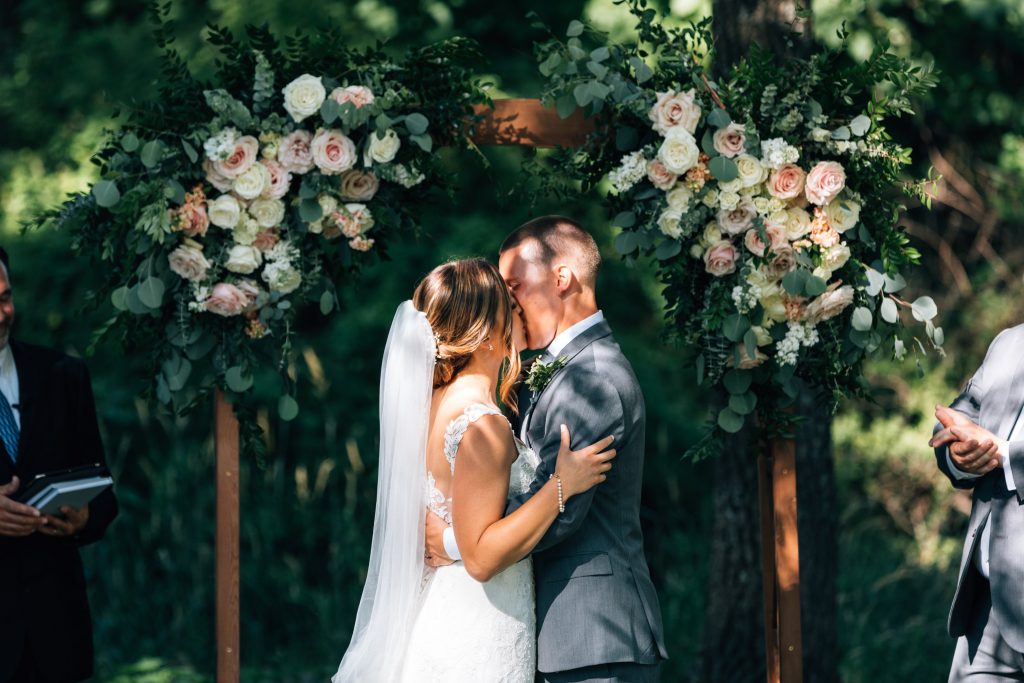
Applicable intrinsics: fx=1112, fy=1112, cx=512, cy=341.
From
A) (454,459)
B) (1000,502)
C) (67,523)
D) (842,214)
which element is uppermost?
(842,214)

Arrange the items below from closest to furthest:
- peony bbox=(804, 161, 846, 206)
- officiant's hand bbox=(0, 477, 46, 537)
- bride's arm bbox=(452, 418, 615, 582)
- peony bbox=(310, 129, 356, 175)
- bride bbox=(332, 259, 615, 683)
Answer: bride's arm bbox=(452, 418, 615, 582) < bride bbox=(332, 259, 615, 683) < officiant's hand bbox=(0, 477, 46, 537) < peony bbox=(804, 161, 846, 206) < peony bbox=(310, 129, 356, 175)

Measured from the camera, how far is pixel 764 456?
3.85 m

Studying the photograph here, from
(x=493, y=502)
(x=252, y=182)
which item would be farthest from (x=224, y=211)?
(x=493, y=502)

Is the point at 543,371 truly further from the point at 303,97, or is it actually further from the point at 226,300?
the point at 303,97

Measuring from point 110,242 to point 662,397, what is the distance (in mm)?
4262

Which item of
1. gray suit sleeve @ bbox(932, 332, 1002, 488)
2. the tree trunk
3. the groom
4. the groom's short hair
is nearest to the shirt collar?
the groom

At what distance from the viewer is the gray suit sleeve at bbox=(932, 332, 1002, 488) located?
3461 millimetres

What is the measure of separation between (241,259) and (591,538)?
143 centimetres

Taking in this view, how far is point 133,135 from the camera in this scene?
3545mm

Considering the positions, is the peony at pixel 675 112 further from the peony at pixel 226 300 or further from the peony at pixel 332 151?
the peony at pixel 226 300

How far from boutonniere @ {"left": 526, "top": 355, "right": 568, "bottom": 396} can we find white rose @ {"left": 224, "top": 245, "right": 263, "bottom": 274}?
1.01m

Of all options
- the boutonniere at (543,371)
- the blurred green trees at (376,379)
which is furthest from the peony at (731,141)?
the blurred green trees at (376,379)

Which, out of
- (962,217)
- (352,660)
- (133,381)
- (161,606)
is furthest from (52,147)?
(962,217)

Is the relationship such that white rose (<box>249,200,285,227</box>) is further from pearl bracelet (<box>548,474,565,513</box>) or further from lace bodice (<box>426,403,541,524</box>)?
pearl bracelet (<box>548,474,565,513</box>)
